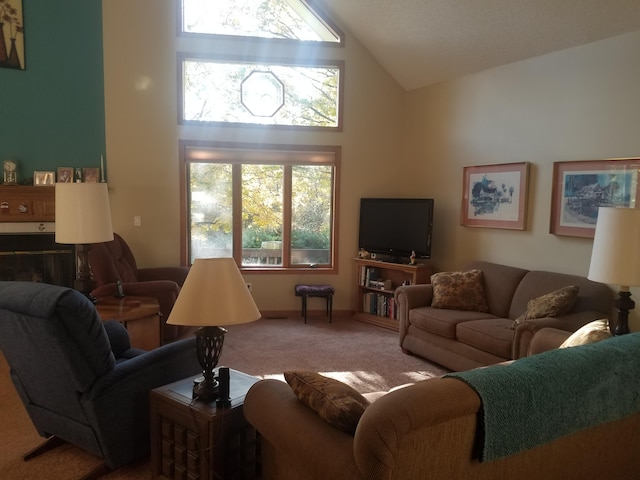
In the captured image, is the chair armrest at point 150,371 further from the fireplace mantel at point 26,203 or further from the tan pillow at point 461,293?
the fireplace mantel at point 26,203

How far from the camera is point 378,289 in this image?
18.2 ft

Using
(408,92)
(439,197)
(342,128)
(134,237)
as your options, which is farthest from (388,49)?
(134,237)

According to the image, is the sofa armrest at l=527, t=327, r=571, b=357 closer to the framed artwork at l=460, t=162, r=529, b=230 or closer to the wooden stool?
the framed artwork at l=460, t=162, r=529, b=230

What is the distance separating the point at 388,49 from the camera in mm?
5410

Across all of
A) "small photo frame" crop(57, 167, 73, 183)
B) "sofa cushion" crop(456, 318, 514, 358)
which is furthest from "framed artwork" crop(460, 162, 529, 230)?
"small photo frame" crop(57, 167, 73, 183)

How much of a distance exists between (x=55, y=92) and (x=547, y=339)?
5215 mm

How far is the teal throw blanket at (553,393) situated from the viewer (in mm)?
1516

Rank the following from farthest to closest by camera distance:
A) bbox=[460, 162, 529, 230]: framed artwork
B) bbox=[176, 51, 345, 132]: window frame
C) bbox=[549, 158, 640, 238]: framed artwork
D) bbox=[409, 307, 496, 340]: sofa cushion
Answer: bbox=[176, 51, 345, 132]: window frame
bbox=[460, 162, 529, 230]: framed artwork
bbox=[409, 307, 496, 340]: sofa cushion
bbox=[549, 158, 640, 238]: framed artwork

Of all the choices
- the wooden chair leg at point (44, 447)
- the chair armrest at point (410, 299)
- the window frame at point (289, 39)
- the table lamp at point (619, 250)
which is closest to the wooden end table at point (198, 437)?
the wooden chair leg at point (44, 447)

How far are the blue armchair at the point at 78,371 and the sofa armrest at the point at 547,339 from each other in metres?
2.09

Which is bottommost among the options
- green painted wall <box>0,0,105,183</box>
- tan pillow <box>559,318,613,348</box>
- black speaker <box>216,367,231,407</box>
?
black speaker <box>216,367,231,407</box>

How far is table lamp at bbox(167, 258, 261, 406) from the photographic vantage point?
200cm

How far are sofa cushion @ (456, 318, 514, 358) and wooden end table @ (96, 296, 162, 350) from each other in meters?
2.43

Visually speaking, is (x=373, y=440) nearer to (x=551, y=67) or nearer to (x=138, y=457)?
(x=138, y=457)
